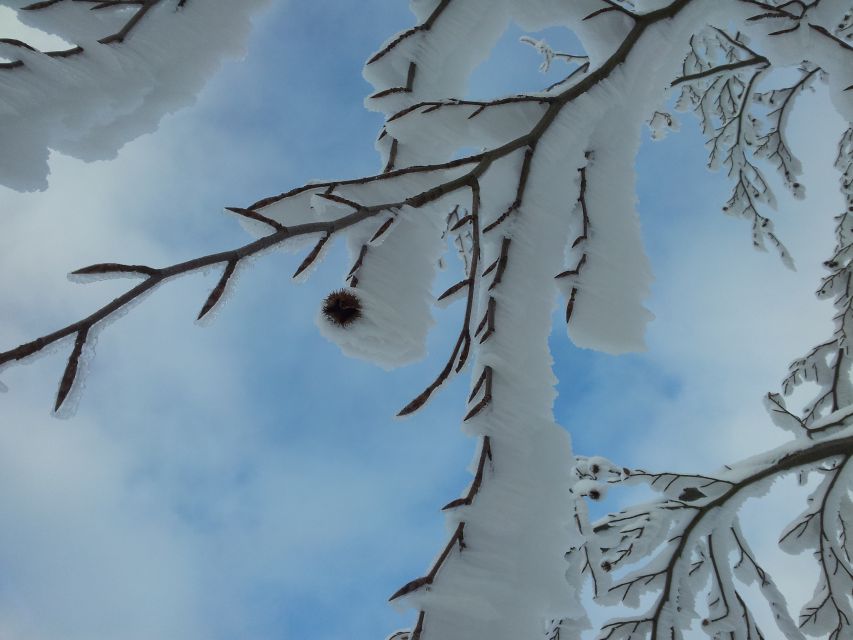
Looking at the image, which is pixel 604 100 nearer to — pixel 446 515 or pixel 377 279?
pixel 377 279

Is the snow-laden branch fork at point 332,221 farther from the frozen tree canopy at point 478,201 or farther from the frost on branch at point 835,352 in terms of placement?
the frost on branch at point 835,352

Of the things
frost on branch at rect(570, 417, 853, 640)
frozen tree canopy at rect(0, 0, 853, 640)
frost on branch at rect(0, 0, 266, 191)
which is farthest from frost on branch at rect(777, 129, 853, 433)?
frost on branch at rect(0, 0, 266, 191)

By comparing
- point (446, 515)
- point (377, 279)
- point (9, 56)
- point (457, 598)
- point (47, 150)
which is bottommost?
point (457, 598)

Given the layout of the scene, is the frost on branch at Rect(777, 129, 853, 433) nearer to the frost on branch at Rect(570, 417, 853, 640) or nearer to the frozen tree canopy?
the frost on branch at Rect(570, 417, 853, 640)

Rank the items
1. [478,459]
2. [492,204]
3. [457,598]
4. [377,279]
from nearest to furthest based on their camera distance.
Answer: [457,598]
[478,459]
[377,279]
[492,204]

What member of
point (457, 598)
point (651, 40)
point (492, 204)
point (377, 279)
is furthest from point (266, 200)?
point (651, 40)

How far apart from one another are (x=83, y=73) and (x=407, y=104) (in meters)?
0.70

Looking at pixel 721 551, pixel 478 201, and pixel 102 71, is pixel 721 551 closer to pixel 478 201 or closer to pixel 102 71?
pixel 478 201

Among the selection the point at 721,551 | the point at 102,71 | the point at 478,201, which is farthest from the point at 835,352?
the point at 102,71

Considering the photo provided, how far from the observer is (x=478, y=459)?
1075 millimetres

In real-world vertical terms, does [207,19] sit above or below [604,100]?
above

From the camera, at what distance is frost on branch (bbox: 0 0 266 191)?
100 cm

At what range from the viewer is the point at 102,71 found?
112 centimetres

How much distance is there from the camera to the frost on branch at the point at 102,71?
3.29 ft
